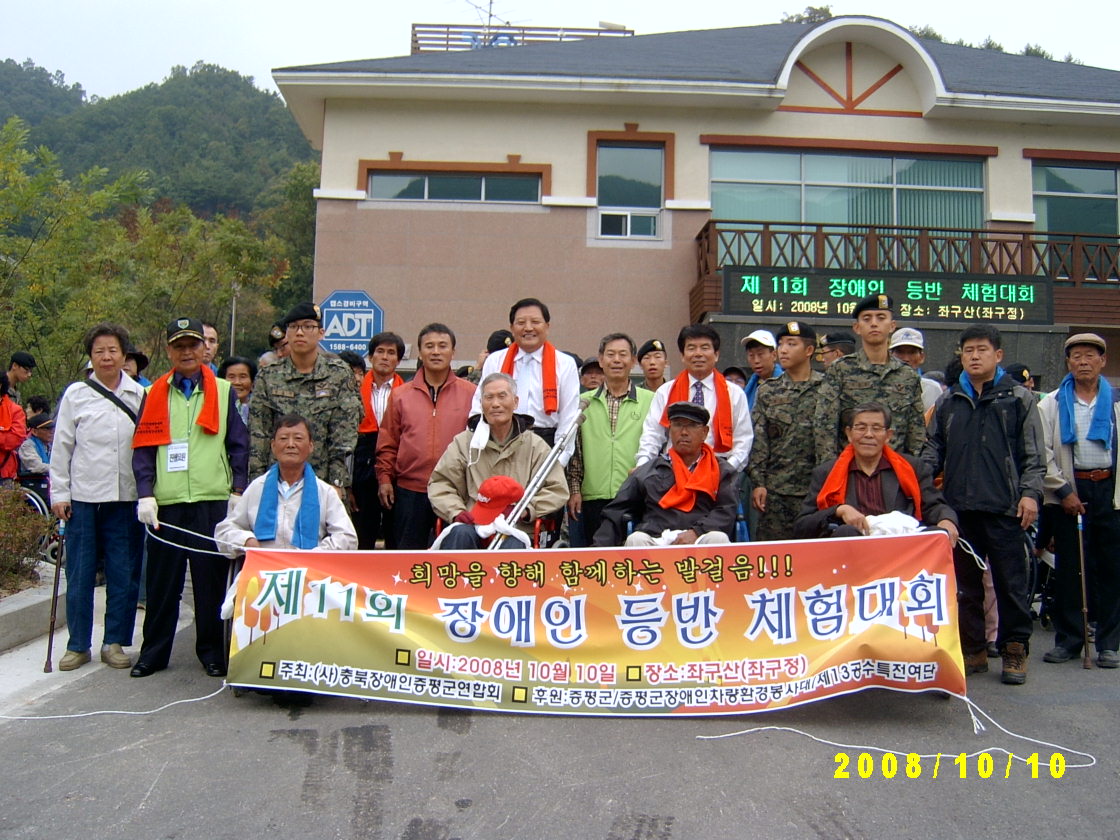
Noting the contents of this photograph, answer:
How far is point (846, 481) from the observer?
18.0 ft

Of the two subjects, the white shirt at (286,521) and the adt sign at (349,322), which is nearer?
the white shirt at (286,521)

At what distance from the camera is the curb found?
19.5ft

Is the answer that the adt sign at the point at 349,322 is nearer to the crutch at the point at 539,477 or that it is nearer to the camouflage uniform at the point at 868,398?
the crutch at the point at 539,477

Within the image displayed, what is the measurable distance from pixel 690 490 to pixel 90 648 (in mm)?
3718

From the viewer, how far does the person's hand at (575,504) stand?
21.1 feet

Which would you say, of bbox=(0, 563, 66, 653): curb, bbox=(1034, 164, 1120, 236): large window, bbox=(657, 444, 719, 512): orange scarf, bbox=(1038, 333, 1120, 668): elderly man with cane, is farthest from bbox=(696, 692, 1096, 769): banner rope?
bbox=(1034, 164, 1120, 236): large window

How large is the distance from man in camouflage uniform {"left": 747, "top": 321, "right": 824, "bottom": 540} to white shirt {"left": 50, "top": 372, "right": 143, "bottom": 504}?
3940 millimetres

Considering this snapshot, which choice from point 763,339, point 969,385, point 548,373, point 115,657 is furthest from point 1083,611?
point 115,657

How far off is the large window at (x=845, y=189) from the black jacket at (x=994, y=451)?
33.7 ft

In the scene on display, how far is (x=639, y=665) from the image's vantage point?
468 cm

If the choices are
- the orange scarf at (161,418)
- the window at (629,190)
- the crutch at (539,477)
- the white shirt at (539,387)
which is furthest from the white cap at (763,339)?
the window at (629,190)

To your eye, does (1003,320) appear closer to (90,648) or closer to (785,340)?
(785,340)

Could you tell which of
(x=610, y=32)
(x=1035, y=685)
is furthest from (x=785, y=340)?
(x=610, y=32)

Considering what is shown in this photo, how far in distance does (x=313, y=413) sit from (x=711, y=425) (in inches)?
101
